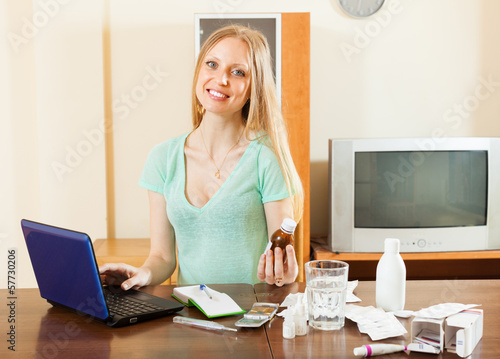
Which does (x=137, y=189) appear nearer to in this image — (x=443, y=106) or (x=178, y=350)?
(x=443, y=106)

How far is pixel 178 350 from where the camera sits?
3.58 ft

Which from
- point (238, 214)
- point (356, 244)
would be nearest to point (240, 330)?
point (238, 214)

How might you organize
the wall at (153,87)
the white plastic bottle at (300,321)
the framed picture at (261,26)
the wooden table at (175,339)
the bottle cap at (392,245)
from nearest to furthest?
the wooden table at (175,339) < the white plastic bottle at (300,321) < the bottle cap at (392,245) < the framed picture at (261,26) < the wall at (153,87)

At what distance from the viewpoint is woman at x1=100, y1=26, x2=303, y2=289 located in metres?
1.73

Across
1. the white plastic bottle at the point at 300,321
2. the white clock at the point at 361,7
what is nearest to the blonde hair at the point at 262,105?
the white plastic bottle at the point at 300,321

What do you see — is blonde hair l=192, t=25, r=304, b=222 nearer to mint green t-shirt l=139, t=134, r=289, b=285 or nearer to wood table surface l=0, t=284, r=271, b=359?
mint green t-shirt l=139, t=134, r=289, b=285

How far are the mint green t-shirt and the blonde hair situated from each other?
0.04 metres

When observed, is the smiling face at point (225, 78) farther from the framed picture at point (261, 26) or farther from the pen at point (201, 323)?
the framed picture at point (261, 26)

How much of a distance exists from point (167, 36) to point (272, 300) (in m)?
2.30

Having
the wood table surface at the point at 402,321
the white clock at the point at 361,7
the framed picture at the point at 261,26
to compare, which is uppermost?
the white clock at the point at 361,7

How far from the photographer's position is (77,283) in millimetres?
1243

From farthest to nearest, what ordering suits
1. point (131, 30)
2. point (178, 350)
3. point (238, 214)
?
1. point (131, 30)
2. point (238, 214)
3. point (178, 350)

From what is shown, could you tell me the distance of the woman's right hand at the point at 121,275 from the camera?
1475mm

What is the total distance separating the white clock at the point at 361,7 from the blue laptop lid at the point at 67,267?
2.57 metres
